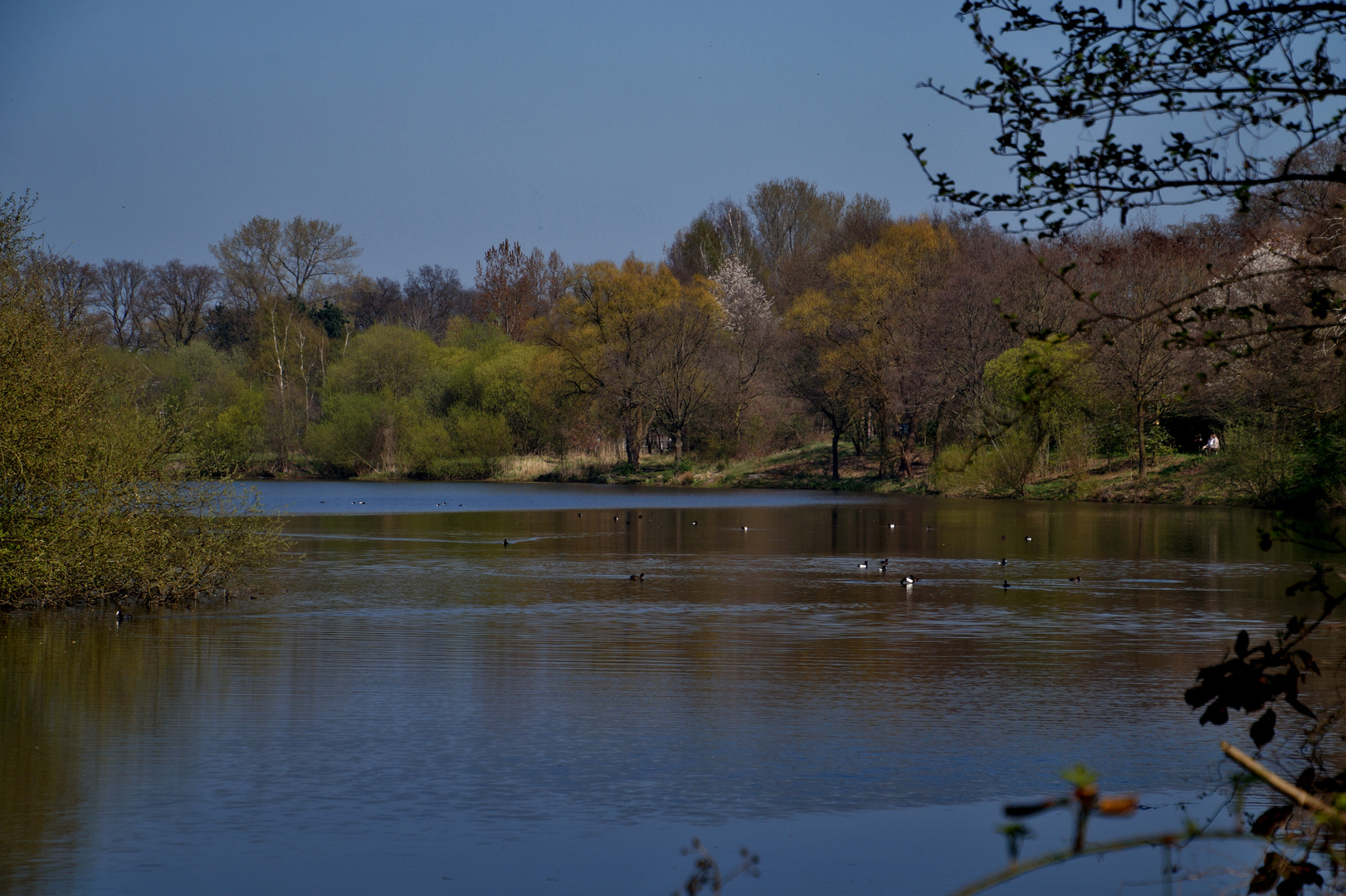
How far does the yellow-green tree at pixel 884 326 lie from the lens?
48.5 m

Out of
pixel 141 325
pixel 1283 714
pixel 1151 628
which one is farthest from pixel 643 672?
pixel 141 325

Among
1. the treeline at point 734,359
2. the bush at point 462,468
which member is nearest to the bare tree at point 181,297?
the treeline at point 734,359

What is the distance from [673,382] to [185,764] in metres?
49.1

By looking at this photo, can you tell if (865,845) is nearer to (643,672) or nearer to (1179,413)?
(643,672)

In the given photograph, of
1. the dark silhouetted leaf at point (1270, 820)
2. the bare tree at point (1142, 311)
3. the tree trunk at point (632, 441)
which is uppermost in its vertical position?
the bare tree at point (1142, 311)

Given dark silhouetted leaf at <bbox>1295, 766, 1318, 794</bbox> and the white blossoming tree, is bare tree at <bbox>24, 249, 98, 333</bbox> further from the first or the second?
the white blossoming tree

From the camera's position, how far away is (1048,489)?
4459 centimetres

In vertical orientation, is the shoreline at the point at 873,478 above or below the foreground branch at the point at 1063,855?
above

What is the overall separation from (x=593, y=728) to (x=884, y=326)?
42.1 m

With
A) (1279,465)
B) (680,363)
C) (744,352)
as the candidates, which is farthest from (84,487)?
(744,352)

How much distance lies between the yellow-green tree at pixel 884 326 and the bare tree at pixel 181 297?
3884 centimetres

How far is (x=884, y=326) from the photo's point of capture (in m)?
50.2

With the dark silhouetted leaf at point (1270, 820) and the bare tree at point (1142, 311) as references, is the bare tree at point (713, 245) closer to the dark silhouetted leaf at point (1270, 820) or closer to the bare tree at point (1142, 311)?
the bare tree at point (1142, 311)

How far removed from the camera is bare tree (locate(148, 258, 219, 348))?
73.7 m
